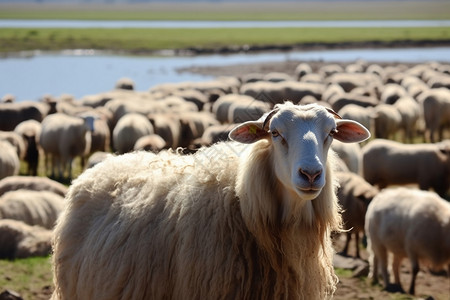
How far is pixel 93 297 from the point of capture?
15.3ft

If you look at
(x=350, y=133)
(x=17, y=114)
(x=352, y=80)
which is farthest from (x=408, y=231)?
Result: (x=352, y=80)

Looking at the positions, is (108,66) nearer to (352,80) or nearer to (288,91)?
(352,80)

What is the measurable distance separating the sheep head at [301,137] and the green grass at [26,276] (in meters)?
4.24

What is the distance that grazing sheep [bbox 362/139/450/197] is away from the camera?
42.5ft

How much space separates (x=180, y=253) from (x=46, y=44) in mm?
63876

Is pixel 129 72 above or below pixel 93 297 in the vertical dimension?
below

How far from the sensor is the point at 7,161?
13172mm

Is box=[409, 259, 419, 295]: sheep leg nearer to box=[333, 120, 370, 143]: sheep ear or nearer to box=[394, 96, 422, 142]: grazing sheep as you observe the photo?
box=[333, 120, 370, 143]: sheep ear

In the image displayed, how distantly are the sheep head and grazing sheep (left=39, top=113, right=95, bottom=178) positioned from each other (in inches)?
464

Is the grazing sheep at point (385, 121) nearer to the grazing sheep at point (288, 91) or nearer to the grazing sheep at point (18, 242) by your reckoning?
the grazing sheep at point (288, 91)

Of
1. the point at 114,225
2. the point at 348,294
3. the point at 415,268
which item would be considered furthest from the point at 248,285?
the point at 415,268

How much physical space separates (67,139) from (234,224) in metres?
11.8

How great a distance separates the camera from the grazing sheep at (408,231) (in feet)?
26.3

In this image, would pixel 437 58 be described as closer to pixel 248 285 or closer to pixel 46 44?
pixel 46 44
